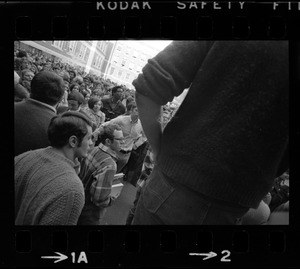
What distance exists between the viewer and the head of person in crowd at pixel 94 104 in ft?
8.17

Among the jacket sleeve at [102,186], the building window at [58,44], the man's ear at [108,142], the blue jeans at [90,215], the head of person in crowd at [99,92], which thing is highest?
the building window at [58,44]

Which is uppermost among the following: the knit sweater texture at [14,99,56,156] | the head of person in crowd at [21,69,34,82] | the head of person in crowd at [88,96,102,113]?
the head of person in crowd at [21,69,34,82]

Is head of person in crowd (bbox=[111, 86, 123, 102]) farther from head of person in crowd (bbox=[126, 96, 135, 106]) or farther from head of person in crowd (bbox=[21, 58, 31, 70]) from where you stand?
head of person in crowd (bbox=[21, 58, 31, 70])

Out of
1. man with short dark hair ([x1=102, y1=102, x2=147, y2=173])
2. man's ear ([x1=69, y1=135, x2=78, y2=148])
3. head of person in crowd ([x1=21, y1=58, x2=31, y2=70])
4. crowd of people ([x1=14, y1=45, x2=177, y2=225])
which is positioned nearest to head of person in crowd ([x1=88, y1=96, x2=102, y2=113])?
crowd of people ([x1=14, y1=45, x2=177, y2=225])

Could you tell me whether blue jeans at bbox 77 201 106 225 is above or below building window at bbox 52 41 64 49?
below

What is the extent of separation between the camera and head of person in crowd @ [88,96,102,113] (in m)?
2.49
